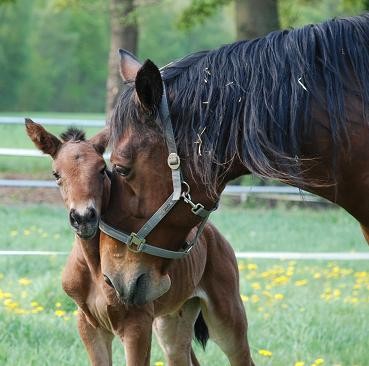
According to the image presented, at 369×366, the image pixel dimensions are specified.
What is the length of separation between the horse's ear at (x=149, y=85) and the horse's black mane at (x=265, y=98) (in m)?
0.07

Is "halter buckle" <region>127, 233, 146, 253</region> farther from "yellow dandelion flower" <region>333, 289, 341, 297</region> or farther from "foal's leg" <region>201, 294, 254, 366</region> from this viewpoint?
"yellow dandelion flower" <region>333, 289, 341, 297</region>

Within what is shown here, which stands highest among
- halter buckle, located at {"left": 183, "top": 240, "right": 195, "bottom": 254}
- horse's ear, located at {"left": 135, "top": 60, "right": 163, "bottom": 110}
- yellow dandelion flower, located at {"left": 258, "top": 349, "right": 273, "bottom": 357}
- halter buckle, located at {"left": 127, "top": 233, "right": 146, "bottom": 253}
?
horse's ear, located at {"left": 135, "top": 60, "right": 163, "bottom": 110}

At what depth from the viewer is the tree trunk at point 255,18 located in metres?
14.0

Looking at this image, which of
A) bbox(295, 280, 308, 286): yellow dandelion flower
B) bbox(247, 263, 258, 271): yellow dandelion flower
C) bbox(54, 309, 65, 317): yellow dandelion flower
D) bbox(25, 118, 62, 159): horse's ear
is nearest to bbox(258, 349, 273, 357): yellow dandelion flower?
bbox(54, 309, 65, 317): yellow dandelion flower

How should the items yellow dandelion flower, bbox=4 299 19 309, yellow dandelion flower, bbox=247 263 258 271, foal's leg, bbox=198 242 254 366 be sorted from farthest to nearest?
yellow dandelion flower, bbox=247 263 258 271, yellow dandelion flower, bbox=4 299 19 309, foal's leg, bbox=198 242 254 366

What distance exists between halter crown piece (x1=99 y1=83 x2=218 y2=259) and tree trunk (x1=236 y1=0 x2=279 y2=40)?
11.0m

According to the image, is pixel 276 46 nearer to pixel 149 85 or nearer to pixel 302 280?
pixel 149 85

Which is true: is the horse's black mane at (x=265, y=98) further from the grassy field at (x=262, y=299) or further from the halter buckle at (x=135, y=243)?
the grassy field at (x=262, y=299)

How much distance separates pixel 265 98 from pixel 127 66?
0.88m

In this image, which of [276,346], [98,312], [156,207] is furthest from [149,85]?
[276,346]

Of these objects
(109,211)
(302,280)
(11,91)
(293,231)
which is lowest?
(11,91)

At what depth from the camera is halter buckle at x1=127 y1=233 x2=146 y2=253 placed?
3.30 meters

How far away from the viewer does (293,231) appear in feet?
36.1

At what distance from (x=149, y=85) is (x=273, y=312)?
12.5ft
